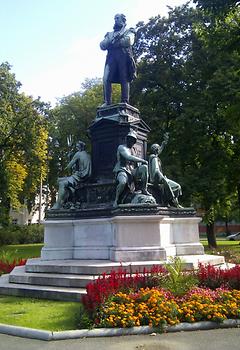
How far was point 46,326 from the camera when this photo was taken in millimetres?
7617

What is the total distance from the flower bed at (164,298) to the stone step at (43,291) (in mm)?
1232

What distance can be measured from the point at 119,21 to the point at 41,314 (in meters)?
11.8

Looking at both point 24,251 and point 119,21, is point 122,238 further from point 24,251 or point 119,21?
point 24,251

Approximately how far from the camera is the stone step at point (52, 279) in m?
10.3

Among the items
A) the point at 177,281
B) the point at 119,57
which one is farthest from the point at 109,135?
the point at 177,281

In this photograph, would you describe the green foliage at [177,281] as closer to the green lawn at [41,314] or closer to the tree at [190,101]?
the green lawn at [41,314]

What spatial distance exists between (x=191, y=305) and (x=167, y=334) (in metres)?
0.80

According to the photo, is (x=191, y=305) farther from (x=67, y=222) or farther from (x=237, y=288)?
(x=67, y=222)

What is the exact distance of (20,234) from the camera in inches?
1844

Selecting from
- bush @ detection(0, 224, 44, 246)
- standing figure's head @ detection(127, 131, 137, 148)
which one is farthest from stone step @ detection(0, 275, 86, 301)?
bush @ detection(0, 224, 44, 246)

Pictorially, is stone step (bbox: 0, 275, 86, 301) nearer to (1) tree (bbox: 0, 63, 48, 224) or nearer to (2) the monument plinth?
(2) the monument plinth

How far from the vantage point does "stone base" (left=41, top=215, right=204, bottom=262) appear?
1227 cm

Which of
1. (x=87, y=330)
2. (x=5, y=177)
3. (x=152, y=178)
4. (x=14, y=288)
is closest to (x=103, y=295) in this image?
(x=87, y=330)

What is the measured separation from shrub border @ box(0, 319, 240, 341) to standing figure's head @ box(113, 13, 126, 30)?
40.2 feet
